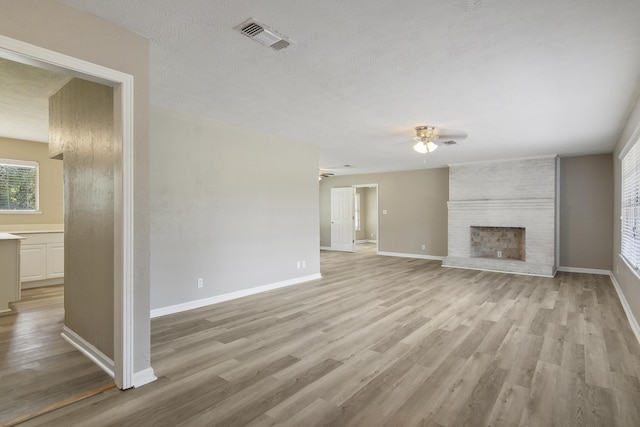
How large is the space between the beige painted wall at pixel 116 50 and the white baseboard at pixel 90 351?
0.38 metres

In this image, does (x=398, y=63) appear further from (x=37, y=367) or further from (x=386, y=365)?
(x=37, y=367)

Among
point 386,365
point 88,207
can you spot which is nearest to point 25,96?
point 88,207

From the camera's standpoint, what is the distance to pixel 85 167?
299cm

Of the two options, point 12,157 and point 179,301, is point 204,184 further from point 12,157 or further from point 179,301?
point 12,157

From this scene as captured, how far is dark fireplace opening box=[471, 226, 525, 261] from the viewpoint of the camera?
785cm

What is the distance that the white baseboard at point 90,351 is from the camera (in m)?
2.63

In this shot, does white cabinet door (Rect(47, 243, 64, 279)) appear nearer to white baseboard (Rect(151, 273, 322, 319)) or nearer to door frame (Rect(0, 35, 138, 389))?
white baseboard (Rect(151, 273, 322, 319))

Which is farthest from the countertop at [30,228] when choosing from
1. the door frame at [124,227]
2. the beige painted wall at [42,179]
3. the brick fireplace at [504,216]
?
the brick fireplace at [504,216]

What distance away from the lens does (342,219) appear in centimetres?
1096

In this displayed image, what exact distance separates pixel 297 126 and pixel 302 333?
112 inches

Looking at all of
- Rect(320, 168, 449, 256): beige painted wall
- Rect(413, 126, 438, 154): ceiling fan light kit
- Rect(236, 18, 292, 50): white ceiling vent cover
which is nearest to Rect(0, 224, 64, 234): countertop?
Rect(236, 18, 292, 50): white ceiling vent cover

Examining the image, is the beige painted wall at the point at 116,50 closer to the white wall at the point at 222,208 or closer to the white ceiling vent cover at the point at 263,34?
the white ceiling vent cover at the point at 263,34

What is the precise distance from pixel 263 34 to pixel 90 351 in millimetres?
2981

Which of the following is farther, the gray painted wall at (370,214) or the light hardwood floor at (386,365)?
the gray painted wall at (370,214)
